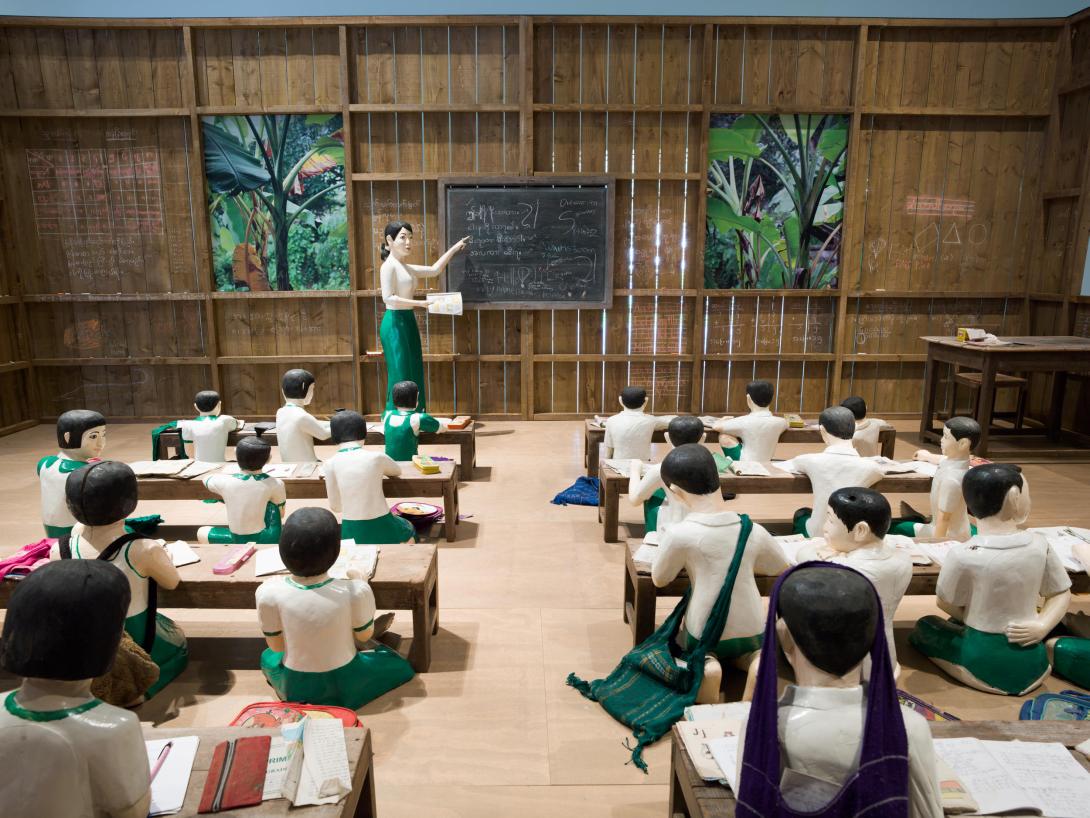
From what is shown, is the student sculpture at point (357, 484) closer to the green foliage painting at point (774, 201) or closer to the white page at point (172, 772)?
the white page at point (172, 772)

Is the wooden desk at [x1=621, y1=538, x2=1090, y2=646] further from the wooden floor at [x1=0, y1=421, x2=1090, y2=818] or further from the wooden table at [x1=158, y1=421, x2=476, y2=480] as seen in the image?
the wooden table at [x1=158, y1=421, x2=476, y2=480]

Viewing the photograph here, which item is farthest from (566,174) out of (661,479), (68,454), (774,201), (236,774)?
(236,774)

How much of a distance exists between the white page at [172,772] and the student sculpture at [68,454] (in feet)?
7.02

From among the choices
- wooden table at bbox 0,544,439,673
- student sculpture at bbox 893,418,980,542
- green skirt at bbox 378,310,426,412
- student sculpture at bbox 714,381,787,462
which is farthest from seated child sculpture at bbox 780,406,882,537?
green skirt at bbox 378,310,426,412

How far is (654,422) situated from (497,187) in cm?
394

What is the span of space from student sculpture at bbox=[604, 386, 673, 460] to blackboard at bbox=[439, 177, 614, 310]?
326 cm

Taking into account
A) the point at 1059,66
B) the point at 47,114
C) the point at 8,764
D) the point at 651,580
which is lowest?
the point at 651,580

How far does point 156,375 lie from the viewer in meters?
8.66

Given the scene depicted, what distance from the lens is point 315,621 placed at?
293 centimetres

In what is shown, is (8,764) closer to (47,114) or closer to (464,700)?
(464,700)

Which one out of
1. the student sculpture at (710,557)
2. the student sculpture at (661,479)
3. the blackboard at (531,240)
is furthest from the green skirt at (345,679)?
the blackboard at (531,240)

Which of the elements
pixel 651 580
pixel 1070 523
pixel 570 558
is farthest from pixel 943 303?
pixel 651 580

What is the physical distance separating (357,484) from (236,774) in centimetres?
245

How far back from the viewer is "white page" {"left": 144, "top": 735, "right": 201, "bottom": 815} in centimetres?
191
